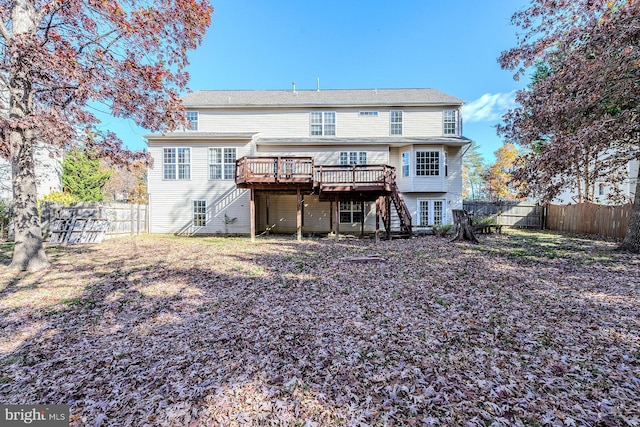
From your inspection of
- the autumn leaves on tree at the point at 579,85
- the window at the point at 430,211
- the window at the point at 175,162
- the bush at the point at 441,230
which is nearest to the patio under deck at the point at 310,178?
the bush at the point at 441,230

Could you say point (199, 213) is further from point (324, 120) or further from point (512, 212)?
point (512, 212)

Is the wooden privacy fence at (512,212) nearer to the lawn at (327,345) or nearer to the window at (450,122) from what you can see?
the window at (450,122)

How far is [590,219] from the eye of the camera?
14898mm

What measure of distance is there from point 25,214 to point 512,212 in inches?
993

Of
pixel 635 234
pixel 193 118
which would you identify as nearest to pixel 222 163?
pixel 193 118

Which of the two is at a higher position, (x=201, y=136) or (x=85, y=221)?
(x=201, y=136)

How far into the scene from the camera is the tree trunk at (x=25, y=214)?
288 inches

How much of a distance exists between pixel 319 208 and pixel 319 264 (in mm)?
8654

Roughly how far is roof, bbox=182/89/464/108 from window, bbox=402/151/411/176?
327cm

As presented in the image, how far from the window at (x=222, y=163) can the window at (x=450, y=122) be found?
13.0m

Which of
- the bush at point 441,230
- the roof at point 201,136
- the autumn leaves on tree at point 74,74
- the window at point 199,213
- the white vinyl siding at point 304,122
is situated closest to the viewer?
the autumn leaves on tree at point 74,74

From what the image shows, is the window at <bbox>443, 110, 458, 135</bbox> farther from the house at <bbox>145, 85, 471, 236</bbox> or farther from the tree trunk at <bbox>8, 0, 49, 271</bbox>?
the tree trunk at <bbox>8, 0, 49, 271</bbox>

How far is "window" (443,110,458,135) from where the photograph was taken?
1670 cm

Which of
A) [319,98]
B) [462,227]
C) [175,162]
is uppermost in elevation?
[319,98]
